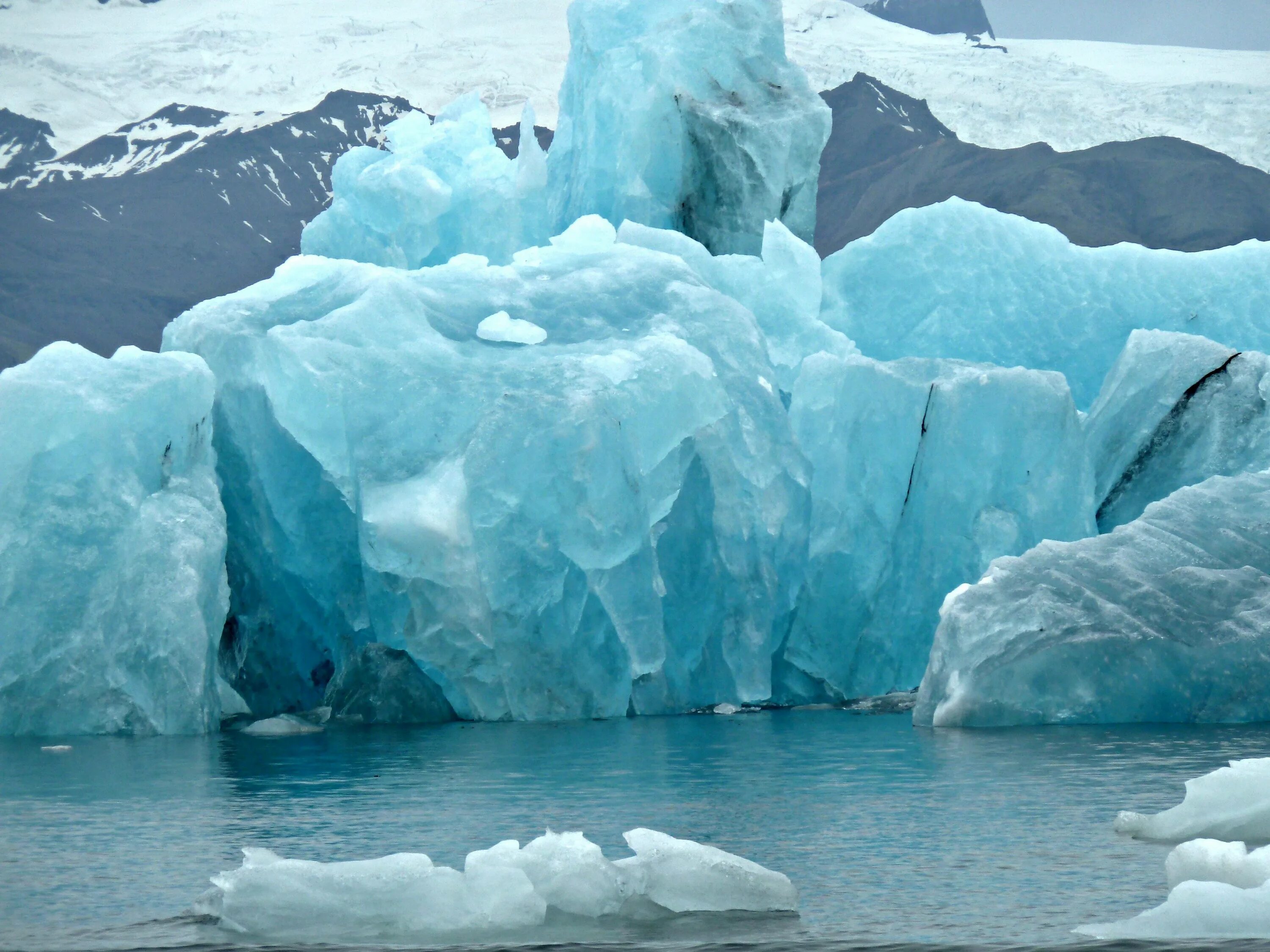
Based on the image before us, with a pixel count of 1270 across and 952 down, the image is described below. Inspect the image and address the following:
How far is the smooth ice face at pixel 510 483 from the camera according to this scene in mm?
16547

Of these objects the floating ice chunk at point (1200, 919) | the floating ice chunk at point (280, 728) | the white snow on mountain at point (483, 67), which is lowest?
the floating ice chunk at point (1200, 919)

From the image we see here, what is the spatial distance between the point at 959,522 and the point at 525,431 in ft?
16.8

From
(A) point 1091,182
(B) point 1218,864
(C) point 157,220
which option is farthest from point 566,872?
(C) point 157,220

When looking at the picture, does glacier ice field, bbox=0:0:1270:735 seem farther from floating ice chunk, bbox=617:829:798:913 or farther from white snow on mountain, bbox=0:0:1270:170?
white snow on mountain, bbox=0:0:1270:170

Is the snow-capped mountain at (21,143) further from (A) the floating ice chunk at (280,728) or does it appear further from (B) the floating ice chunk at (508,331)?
(A) the floating ice chunk at (280,728)

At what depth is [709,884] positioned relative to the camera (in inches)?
279

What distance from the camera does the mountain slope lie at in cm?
6425

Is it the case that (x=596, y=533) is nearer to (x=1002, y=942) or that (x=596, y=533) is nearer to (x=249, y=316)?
(x=249, y=316)

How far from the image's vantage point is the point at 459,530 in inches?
640

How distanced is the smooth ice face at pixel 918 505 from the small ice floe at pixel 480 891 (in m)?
12.0

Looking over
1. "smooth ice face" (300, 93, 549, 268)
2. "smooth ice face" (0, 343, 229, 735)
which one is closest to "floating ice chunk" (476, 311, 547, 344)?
"smooth ice face" (0, 343, 229, 735)

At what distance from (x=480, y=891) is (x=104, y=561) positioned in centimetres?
1016

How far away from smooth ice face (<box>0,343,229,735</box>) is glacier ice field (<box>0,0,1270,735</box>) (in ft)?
0.10

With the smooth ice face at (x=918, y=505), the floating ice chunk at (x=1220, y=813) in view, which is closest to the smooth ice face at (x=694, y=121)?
the smooth ice face at (x=918, y=505)
